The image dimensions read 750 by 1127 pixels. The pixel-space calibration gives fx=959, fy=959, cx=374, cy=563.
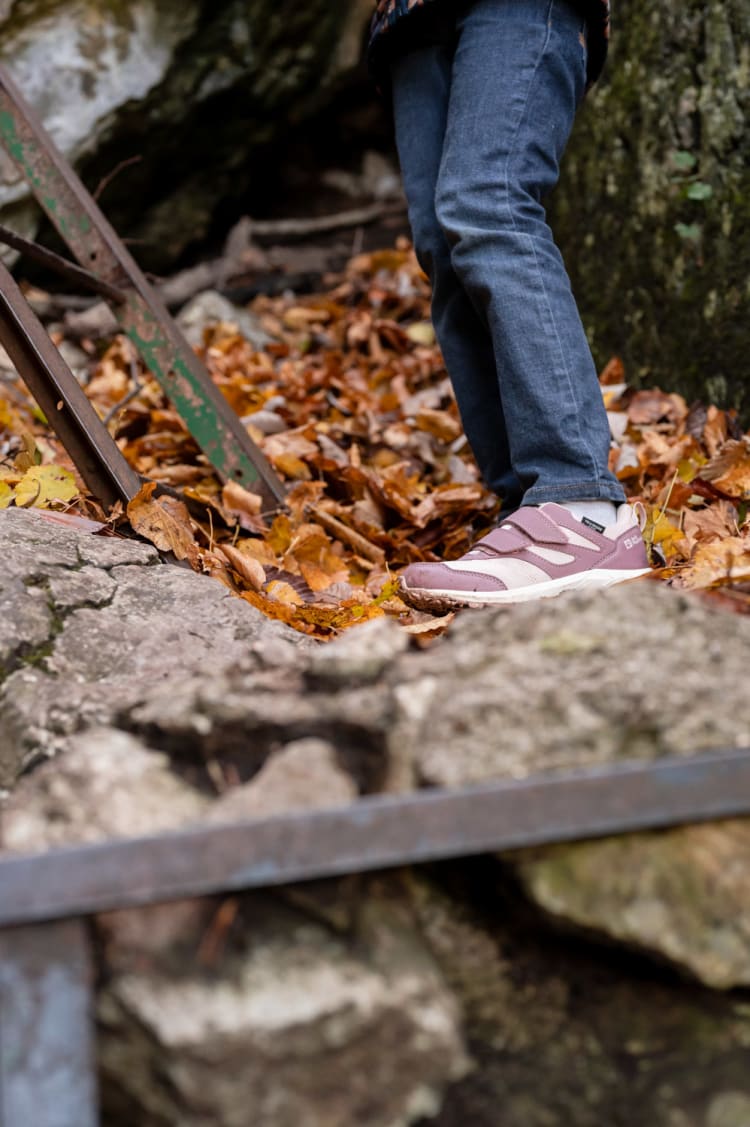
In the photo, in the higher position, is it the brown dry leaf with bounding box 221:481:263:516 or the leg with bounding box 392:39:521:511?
the leg with bounding box 392:39:521:511

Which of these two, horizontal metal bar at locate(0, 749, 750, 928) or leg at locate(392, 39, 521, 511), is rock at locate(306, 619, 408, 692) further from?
leg at locate(392, 39, 521, 511)

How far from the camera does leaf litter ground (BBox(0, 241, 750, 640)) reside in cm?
175

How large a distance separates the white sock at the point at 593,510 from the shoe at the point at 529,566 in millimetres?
15

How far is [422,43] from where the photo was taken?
1810 millimetres

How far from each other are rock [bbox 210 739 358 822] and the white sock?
87cm

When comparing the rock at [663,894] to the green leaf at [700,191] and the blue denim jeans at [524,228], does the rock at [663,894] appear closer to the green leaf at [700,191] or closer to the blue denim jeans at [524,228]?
the blue denim jeans at [524,228]

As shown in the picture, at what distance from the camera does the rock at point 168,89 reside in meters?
3.49

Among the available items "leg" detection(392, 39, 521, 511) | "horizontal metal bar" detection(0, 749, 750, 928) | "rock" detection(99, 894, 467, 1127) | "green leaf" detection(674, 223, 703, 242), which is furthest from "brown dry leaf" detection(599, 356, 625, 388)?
"rock" detection(99, 894, 467, 1127)

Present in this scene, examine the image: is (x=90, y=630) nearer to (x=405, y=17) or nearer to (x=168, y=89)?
(x=405, y=17)

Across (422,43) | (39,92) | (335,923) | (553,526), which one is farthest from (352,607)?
(39,92)

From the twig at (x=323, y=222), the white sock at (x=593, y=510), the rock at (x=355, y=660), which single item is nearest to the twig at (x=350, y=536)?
the white sock at (x=593, y=510)

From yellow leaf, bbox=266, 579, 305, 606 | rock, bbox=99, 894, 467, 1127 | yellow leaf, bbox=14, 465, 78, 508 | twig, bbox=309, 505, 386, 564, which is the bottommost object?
twig, bbox=309, 505, 386, 564

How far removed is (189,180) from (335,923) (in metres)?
3.94

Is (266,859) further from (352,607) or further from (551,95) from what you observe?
(551,95)
